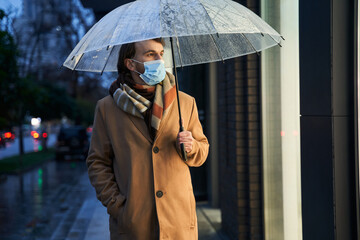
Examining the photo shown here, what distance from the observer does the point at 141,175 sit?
2.61m

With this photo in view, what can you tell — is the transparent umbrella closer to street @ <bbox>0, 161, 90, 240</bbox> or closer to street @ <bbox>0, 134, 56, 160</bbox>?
street @ <bbox>0, 161, 90, 240</bbox>

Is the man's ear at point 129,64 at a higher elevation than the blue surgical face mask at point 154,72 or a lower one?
higher

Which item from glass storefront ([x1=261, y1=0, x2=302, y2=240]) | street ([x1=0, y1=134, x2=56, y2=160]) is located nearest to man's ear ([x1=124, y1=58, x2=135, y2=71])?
glass storefront ([x1=261, y1=0, x2=302, y2=240])

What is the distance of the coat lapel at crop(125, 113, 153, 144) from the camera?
8.71 ft

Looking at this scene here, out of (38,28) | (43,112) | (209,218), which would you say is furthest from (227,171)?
(43,112)

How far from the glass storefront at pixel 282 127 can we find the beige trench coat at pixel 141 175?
5.77ft

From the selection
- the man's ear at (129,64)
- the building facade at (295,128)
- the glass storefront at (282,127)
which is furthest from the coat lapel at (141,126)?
the glass storefront at (282,127)

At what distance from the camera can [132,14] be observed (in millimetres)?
2643

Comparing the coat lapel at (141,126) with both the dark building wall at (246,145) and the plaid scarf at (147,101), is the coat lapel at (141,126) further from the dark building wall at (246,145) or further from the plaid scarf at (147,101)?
the dark building wall at (246,145)

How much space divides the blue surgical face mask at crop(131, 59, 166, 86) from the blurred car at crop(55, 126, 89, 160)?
19.8 metres

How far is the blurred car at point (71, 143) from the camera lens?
22.3m

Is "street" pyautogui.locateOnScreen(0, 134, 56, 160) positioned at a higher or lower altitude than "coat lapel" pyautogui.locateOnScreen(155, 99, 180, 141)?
lower

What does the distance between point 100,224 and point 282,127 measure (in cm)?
423

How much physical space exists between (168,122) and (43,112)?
29582 mm
